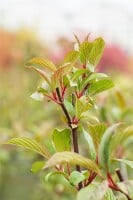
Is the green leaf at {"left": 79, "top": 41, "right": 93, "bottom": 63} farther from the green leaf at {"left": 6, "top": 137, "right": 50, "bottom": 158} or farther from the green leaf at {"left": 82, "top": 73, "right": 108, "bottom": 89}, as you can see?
the green leaf at {"left": 6, "top": 137, "right": 50, "bottom": 158}

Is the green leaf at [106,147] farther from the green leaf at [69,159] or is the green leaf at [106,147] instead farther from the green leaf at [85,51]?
the green leaf at [85,51]

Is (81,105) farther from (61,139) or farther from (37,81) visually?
(37,81)

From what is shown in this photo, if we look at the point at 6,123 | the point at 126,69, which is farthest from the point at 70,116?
the point at 126,69

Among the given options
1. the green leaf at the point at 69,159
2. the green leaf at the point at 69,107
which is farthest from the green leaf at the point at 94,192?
the green leaf at the point at 69,107

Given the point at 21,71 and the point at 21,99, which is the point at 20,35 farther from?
the point at 21,99

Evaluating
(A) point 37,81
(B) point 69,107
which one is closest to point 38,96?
(B) point 69,107

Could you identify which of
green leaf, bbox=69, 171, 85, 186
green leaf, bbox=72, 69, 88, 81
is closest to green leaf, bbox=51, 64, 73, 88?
green leaf, bbox=72, 69, 88, 81
